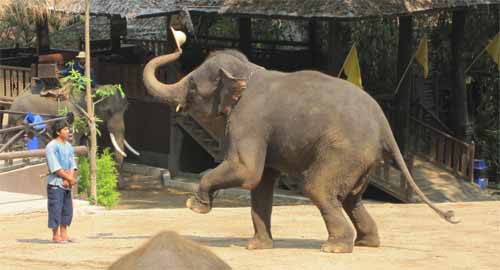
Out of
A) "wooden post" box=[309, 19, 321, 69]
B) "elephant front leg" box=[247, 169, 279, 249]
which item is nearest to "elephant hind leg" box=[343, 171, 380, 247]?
"elephant front leg" box=[247, 169, 279, 249]

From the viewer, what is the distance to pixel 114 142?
64.8ft

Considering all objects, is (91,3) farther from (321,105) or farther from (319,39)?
(321,105)

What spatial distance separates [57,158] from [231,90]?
1.88 meters

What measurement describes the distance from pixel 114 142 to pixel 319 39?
5733mm

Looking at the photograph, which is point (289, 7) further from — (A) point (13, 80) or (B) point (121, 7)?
(A) point (13, 80)

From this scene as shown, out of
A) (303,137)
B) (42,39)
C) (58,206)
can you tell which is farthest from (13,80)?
(303,137)

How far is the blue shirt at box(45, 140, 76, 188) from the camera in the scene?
982cm

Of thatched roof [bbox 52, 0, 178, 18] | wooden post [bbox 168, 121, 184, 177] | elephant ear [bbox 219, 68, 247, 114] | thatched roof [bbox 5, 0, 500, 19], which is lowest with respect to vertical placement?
wooden post [bbox 168, 121, 184, 177]

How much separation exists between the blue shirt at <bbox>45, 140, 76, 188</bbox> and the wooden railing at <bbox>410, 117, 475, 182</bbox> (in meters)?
→ 10.5

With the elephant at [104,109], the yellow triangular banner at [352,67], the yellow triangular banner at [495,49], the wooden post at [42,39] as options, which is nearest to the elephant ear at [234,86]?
the yellow triangular banner at [352,67]

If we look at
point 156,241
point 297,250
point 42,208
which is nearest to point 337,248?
point 297,250

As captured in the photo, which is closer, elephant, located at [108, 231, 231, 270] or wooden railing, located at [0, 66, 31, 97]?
elephant, located at [108, 231, 231, 270]

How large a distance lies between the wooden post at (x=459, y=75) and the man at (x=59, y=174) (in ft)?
38.5

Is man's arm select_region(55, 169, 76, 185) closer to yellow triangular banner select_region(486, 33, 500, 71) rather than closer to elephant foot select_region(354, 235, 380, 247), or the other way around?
elephant foot select_region(354, 235, 380, 247)
